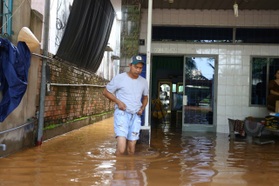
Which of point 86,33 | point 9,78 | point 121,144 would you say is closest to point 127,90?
point 121,144

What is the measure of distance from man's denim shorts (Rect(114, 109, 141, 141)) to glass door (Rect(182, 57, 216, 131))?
389 cm

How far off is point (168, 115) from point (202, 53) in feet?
20.9

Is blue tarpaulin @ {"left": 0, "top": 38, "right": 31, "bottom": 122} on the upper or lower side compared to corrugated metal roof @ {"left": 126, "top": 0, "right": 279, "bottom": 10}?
lower

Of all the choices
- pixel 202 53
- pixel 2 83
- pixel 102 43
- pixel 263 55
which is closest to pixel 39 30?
pixel 2 83

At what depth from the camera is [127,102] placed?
178 inches

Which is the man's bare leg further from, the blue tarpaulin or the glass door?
the glass door

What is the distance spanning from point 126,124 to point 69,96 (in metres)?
3.59

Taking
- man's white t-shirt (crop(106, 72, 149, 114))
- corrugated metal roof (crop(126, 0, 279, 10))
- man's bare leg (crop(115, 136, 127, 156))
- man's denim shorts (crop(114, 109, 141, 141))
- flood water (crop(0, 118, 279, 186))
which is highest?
corrugated metal roof (crop(126, 0, 279, 10))

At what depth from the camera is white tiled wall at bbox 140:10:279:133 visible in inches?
320

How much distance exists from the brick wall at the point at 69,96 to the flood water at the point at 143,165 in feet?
3.13

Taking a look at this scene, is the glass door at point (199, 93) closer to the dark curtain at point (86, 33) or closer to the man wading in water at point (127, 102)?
the dark curtain at point (86, 33)

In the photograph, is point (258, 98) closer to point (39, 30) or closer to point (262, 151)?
point (262, 151)

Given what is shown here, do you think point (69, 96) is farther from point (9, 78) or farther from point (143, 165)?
point (143, 165)

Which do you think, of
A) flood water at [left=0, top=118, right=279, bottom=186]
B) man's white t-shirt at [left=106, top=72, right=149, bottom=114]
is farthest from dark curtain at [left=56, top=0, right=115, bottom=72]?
man's white t-shirt at [left=106, top=72, right=149, bottom=114]
